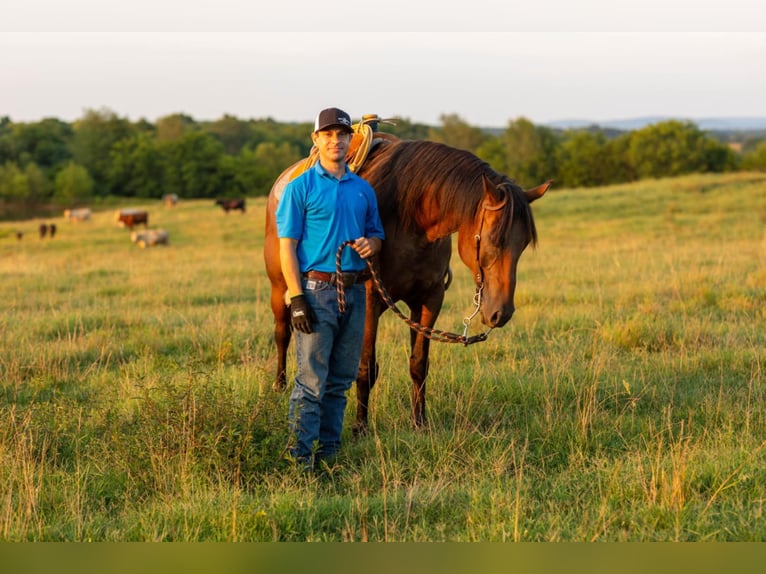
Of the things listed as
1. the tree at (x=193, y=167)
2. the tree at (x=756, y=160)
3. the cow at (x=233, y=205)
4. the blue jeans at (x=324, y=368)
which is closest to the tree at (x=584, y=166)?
the tree at (x=756, y=160)

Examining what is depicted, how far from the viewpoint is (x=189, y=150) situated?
8088cm

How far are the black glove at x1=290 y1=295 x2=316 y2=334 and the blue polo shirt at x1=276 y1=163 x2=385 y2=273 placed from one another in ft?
0.75

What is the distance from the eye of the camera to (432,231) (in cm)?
511

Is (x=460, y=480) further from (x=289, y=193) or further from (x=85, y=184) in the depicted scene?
(x=85, y=184)

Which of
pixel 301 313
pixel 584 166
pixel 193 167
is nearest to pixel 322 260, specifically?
pixel 301 313

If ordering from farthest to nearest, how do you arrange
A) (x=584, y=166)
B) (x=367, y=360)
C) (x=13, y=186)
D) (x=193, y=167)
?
(x=193, y=167), (x=584, y=166), (x=13, y=186), (x=367, y=360)

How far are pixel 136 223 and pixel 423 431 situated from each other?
103 feet

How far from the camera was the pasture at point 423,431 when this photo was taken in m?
3.68

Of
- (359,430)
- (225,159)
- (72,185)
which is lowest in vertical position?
(359,430)

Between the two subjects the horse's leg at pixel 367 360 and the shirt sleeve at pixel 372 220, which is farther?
the horse's leg at pixel 367 360

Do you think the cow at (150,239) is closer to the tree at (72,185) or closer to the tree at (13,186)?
the tree at (13,186)

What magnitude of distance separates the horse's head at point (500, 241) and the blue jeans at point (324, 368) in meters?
0.81

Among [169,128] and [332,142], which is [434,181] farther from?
[169,128]

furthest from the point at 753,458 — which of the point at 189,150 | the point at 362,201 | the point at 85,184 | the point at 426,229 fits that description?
the point at 189,150
